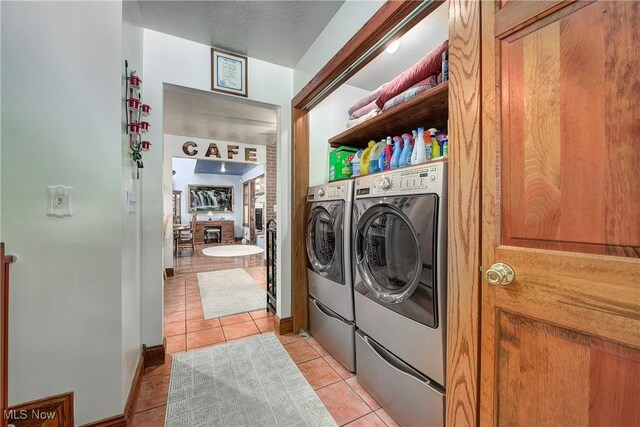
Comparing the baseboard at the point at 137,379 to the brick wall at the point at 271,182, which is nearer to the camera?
the baseboard at the point at 137,379

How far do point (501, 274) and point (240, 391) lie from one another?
154 centimetres

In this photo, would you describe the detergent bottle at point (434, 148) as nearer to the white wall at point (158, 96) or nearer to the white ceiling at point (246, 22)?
the white ceiling at point (246, 22)

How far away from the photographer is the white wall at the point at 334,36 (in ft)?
4.42

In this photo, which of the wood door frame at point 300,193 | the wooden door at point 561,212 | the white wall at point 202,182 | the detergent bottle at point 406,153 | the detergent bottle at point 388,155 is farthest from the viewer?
the white wall at point 202,182

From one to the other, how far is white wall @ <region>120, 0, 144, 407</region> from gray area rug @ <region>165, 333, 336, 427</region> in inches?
12.0

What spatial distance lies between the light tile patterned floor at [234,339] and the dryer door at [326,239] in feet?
2.02

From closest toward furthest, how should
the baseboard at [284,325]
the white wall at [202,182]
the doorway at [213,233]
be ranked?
the baseboard at [284,325], the doorway at [213,233], the white wall at [202,182]

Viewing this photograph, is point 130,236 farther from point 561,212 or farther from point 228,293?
point 228,293

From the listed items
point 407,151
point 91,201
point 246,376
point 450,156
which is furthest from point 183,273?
point 450,156

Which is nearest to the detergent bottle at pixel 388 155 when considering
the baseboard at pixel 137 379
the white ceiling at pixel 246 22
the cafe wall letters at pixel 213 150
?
the white ceiling at pixel 246 22

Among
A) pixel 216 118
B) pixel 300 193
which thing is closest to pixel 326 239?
pixel 300 193

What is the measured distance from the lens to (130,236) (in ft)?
4.44

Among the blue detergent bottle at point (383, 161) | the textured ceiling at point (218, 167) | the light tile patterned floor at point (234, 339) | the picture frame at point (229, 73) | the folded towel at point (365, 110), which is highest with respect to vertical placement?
→ the textured ceiling at point (218, 167)

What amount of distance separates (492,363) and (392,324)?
53 cm
